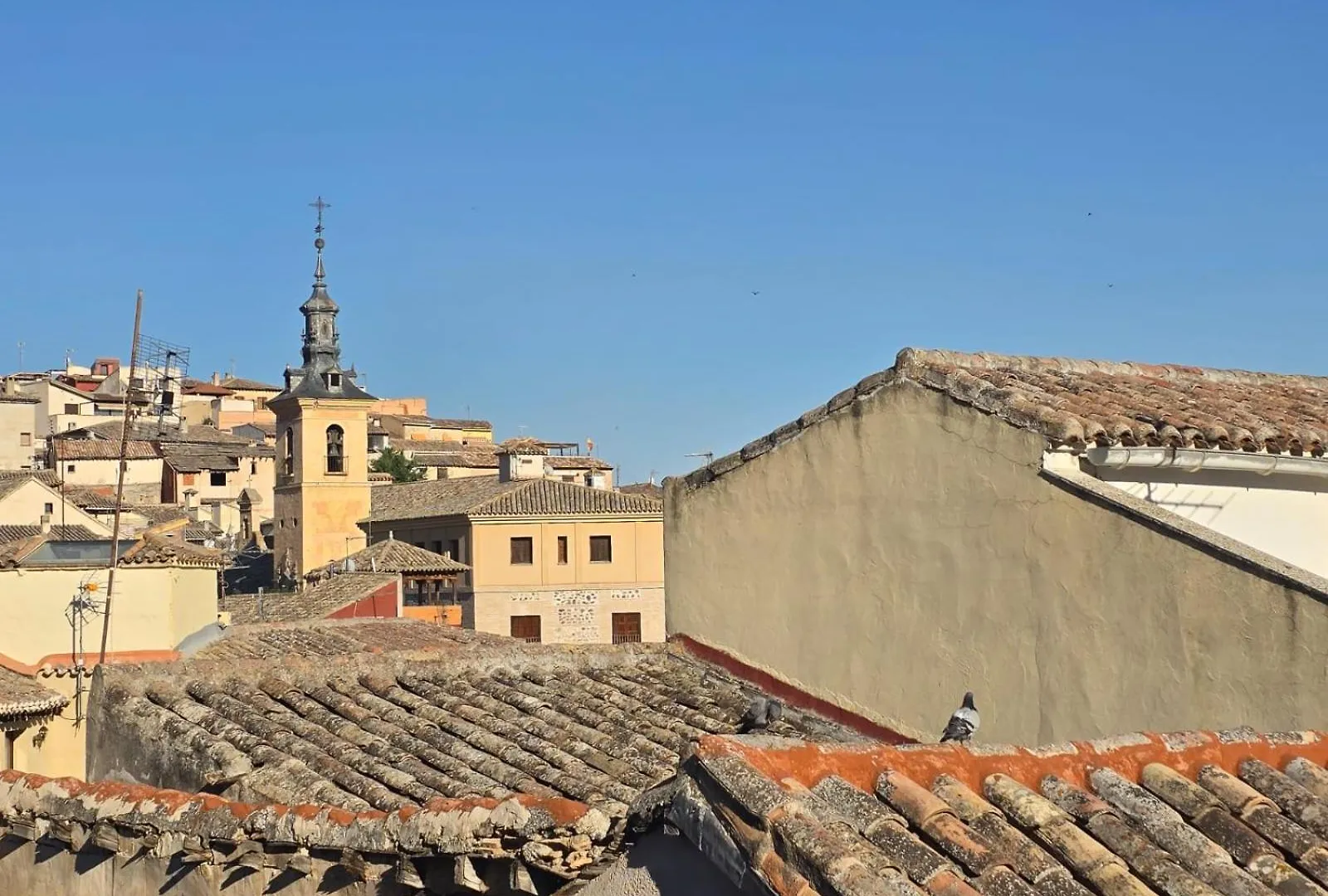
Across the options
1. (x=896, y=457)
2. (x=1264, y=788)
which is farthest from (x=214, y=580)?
(x=1264, y=788)

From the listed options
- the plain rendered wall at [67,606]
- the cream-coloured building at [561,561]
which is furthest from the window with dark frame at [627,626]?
the plain rendered wall at [67,606]

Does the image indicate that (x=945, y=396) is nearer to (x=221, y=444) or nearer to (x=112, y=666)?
(x=112, y=666)

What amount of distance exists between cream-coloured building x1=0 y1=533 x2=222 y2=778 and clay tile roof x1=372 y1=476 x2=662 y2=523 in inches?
1211

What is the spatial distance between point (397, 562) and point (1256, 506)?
39738mm

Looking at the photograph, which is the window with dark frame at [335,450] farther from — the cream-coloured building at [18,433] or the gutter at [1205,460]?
the gutter at [1205,460]

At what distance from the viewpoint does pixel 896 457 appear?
31.7 ft

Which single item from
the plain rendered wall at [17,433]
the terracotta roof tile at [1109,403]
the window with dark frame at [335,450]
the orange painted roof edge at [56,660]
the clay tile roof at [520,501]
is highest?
the plain rendered wall at [17,433]

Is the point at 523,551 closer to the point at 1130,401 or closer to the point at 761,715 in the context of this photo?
the point at 1130,401

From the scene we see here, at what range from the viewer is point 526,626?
53094 mm

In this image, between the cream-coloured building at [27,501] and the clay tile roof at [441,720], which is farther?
the cream-coloured building at [27,501]

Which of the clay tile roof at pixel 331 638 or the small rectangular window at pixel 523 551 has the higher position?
the small rectangular window at pixel 523 551

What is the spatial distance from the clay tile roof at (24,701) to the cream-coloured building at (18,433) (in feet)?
190

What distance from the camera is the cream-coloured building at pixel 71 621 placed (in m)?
20.0

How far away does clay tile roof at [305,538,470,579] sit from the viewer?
155 feet
